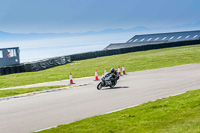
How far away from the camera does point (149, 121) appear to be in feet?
34.9

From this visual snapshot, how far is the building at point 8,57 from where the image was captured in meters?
47.4

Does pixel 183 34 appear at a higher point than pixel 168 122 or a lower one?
higher

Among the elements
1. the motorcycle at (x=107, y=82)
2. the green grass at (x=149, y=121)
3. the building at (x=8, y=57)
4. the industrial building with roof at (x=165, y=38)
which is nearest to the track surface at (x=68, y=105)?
the green grass at (x=149, y=121)

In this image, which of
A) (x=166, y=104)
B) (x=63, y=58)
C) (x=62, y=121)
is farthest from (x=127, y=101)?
(x=63, y=58)

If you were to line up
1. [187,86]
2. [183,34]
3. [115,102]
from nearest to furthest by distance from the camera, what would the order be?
[115,102] < [187,86] < [183,34]

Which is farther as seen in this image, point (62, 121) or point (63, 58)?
point (63, 58)

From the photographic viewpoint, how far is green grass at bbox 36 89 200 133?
955 centimetres

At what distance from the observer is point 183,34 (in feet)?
371

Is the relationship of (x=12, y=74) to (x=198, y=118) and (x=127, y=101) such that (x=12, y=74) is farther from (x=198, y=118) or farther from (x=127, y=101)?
(x=198, y=118)

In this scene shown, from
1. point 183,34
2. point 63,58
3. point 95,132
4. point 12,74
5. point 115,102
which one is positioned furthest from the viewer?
point 183,34

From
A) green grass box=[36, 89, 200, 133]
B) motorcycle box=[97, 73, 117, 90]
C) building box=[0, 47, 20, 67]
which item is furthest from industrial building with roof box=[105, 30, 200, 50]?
green grass box=[36, 89, 200, 133]

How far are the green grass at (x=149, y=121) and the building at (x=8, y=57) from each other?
121 feet

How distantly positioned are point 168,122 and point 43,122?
15.2 ft

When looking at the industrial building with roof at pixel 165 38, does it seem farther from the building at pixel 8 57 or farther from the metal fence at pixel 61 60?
the building at pixel 8 57
